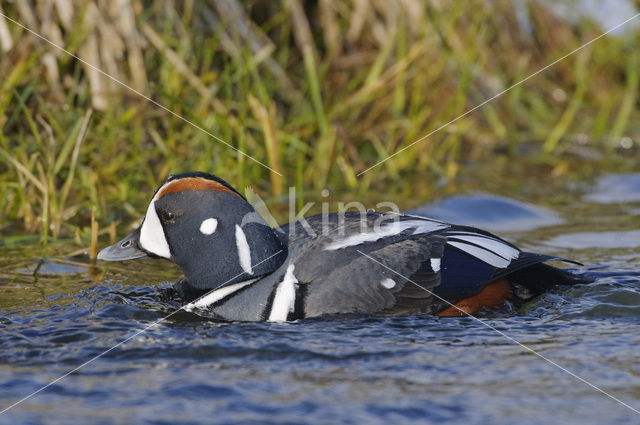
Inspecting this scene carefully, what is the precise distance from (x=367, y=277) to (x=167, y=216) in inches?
41.9

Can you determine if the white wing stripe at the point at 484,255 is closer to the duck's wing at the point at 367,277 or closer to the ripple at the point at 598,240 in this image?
the duck's wing at the point at 367,277

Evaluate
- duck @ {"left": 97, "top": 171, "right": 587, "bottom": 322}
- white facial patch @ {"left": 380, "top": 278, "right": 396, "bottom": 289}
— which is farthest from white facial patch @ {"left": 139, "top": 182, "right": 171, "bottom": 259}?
white facial patch @ {"left": 380, "top": 278, "right": 396, "bottom": 289}

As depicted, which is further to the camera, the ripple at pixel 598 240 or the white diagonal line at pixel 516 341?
the ripple at pixel 598 240

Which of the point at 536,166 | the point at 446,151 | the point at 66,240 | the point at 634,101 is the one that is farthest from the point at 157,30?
the point at 634,101

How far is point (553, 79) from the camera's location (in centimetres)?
1016

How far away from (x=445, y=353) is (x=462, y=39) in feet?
18.3

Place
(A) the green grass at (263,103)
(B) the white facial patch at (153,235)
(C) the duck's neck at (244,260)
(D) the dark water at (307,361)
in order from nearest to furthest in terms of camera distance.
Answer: (D) the dark water at (307,361) → (C) the duck's neck at (244,260) → (B) the white facial patch at (153,235) → (A) the green grass at (263,103)

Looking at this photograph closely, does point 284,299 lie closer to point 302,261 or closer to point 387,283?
point 302,261

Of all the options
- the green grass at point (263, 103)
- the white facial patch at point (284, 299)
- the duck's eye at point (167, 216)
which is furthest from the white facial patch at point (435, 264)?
the green grass at point (263, 103)

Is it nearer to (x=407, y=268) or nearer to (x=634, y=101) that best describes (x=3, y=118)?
(x=407, y=268)

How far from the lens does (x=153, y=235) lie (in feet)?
14.5

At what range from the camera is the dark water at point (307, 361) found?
10.5 feet

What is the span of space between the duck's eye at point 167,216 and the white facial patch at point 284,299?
0.65 metres

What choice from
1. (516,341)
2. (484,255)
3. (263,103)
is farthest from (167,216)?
(263,103)
